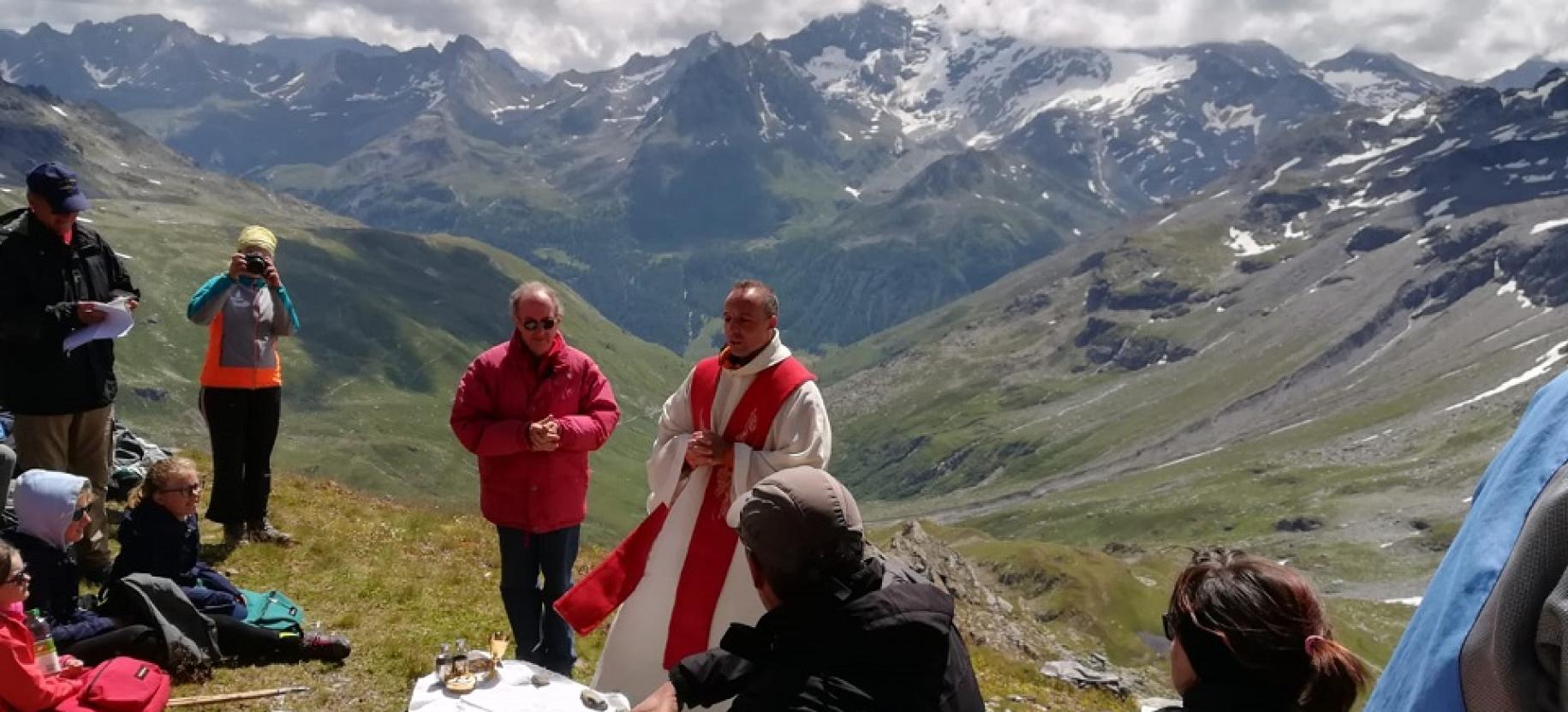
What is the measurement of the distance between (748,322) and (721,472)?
1.56 meters

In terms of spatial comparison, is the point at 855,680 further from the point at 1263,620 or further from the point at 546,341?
the point at 546,341

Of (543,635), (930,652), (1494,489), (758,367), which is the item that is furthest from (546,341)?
(1494,489)

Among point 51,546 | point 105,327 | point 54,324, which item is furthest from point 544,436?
point 54,324

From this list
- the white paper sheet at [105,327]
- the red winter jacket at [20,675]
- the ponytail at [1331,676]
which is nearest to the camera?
the ponytail at [1331,676]

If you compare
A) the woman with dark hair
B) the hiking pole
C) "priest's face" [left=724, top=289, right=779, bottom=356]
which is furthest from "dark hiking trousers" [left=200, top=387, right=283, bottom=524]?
the woman with dark hair

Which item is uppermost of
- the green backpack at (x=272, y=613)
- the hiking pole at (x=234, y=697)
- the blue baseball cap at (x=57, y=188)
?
the blue baseball cap at (x=57, y=188)

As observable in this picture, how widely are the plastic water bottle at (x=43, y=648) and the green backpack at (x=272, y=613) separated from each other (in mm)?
3036

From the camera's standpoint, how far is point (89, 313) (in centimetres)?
1265

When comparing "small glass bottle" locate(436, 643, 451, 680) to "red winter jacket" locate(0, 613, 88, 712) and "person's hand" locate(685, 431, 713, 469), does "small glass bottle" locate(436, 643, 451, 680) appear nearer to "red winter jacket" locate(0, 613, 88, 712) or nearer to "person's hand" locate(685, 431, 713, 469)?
"person's hand" locate(685, 431, 713, 469)

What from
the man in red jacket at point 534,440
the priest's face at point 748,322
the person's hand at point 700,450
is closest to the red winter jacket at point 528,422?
the man in red jacket at point 534,440

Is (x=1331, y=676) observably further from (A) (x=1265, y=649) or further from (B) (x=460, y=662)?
(B) (x=460, y=662)

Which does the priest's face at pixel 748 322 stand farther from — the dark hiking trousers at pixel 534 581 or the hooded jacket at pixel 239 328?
→ the hooded jacket at pixel 239 328

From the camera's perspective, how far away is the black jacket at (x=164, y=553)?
1171 centimetres

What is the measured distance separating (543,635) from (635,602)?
2.59m
